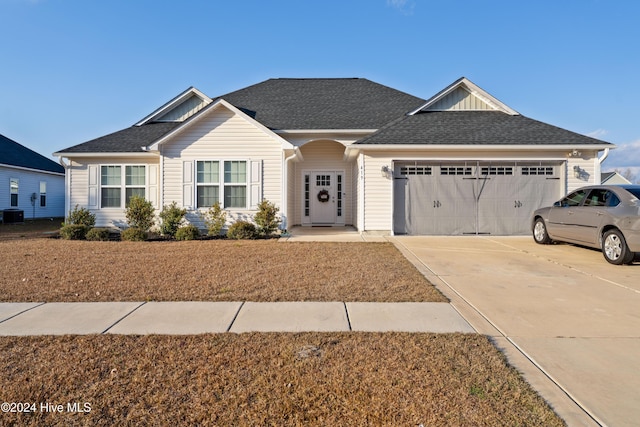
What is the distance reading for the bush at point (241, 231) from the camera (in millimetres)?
11094

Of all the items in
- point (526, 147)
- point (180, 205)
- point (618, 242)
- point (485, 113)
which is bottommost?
point (618, 242)

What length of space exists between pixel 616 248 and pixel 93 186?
52.4 feet

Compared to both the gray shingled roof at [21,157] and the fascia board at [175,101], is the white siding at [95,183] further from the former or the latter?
the gray shingled roof at [21,157]

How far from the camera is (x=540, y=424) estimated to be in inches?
90.2

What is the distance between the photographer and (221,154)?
12141mm

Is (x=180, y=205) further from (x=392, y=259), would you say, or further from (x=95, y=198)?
(x=392, y=259)

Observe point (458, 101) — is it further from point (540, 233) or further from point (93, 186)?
point (93, 186)

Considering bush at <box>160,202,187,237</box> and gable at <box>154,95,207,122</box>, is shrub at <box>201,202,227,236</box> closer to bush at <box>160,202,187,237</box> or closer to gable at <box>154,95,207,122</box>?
bush at <box>160,202,187,237</box>

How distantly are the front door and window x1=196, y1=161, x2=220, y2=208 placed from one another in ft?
15.0

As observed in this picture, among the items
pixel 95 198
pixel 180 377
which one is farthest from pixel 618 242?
pixel 95 198

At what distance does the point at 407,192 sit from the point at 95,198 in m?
11.5

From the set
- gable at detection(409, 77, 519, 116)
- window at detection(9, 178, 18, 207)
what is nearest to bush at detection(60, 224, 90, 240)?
gable at detection(409, 77, 519, 116)

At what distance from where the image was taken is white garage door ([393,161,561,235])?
462 inches

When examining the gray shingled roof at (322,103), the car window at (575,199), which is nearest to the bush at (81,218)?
the gray shingled roof at (322,103)
